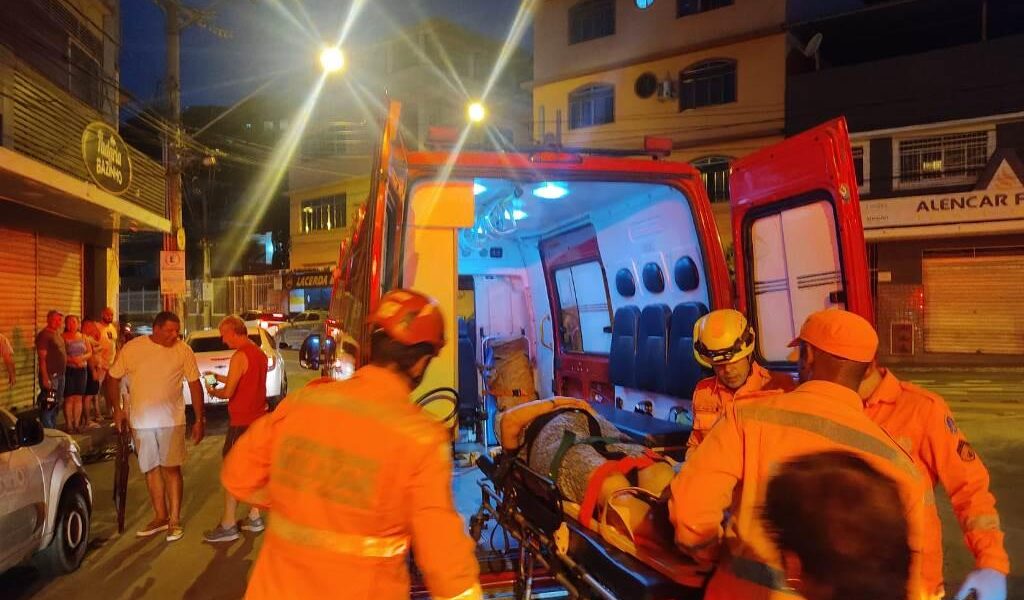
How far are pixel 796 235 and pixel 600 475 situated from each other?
1.79 m

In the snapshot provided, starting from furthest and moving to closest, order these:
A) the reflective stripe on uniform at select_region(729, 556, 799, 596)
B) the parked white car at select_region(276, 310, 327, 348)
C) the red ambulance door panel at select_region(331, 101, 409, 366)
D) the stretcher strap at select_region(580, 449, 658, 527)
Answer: the parked white car at select_region(276, 310, 327, 348) → the red ambulance door panel at select_region(331, 101, 409, 366) → the stretcher strap at select_region(580, 449, 658, 527) → the reflective stripe on uniform at select_region(729, 556, 799, 596)

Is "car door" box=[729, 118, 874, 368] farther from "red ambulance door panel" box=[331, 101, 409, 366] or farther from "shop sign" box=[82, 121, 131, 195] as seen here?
"shop sign" box=[82, 121, 131, 195]

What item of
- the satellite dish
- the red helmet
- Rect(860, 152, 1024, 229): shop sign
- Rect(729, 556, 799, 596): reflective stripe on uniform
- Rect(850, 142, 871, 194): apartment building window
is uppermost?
the satellite dish

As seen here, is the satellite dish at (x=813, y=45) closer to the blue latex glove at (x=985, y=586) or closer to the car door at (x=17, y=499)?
the blue latex glove at (x=985, y=586)

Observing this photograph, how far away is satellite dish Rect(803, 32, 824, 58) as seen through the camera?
2223 cm

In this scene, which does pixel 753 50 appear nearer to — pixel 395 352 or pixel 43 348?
pixel 43 348

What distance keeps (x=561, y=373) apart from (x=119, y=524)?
437cm

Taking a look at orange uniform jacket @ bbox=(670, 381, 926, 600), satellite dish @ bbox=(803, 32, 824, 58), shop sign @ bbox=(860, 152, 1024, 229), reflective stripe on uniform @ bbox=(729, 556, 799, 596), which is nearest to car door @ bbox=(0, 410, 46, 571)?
orange uniform jacket @ bbox=(670, 381, 926, 600)

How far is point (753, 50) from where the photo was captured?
76.9 ft

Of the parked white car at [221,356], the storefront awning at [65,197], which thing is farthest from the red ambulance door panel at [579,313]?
the storefront awning at [65,197]

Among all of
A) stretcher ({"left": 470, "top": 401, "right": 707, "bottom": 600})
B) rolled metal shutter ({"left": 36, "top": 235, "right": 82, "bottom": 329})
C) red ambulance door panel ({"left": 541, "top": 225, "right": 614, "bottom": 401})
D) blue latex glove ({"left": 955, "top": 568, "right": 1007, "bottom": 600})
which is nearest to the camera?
blue latex glove ({"left": 955, "top": 568, "right": 1007, "bottom": 600})

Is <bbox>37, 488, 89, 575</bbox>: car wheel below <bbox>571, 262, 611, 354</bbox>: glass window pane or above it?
below

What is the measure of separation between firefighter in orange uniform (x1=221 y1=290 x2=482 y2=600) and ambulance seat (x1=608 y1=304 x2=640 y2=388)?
13.8 feet

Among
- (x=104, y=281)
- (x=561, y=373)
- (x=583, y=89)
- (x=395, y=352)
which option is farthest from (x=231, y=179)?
(x=395, y=352)
